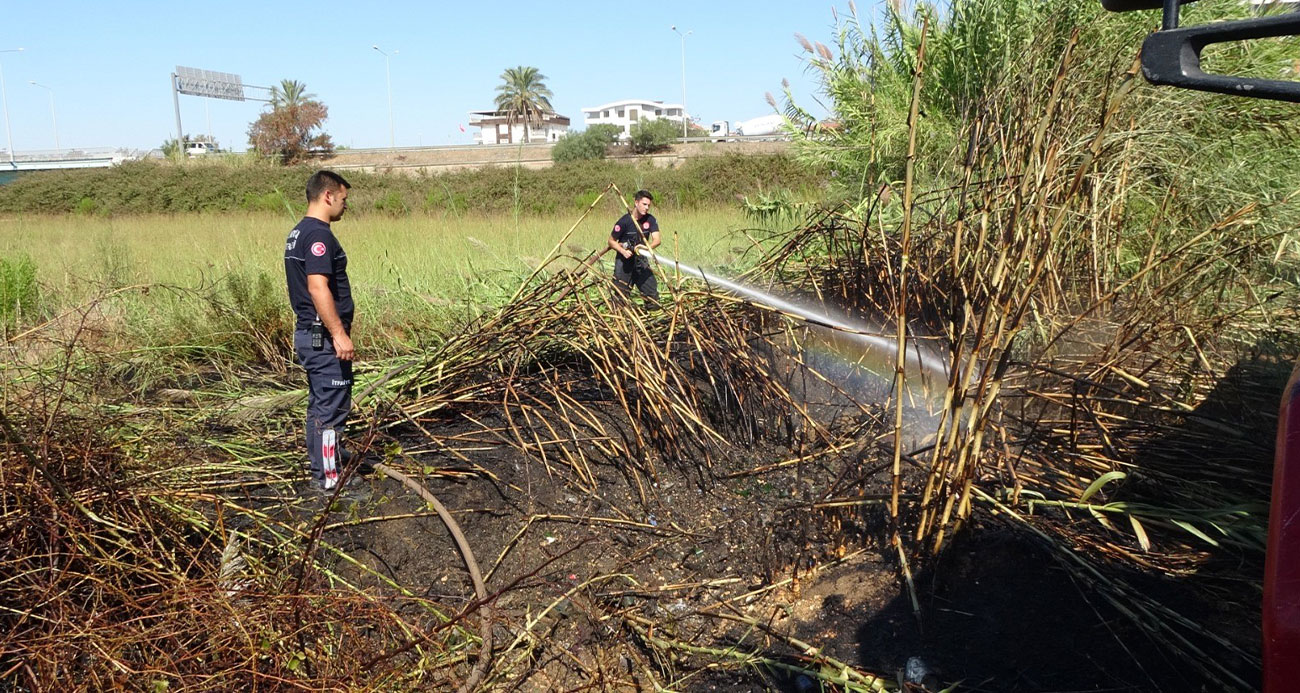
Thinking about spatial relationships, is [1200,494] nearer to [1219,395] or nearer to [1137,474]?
[1137,474]

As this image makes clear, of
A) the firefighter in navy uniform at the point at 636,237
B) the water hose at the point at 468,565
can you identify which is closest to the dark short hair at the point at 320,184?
the water hose at the point at 468,565

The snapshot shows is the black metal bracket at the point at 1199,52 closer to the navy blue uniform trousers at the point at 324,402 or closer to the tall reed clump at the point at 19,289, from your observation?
the navy blue uniform trousers at the point at 324,402

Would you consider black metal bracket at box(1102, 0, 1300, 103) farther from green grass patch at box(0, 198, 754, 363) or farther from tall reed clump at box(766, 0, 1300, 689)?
green grass patch at box(0, 198, 754, 363)

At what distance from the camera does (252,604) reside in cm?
289

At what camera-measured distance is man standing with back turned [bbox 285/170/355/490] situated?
3.92m

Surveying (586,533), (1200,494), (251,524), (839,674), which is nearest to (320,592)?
(251,524)

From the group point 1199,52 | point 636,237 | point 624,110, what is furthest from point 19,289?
point 624,110

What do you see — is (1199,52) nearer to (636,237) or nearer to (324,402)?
(324,402)

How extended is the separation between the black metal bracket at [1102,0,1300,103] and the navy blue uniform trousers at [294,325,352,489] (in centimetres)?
355

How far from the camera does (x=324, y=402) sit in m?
4.00

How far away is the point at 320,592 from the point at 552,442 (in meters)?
1.32

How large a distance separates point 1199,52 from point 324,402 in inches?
144

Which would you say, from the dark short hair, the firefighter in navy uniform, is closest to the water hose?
the dark short hair

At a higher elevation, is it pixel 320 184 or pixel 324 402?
pixel 320 184
